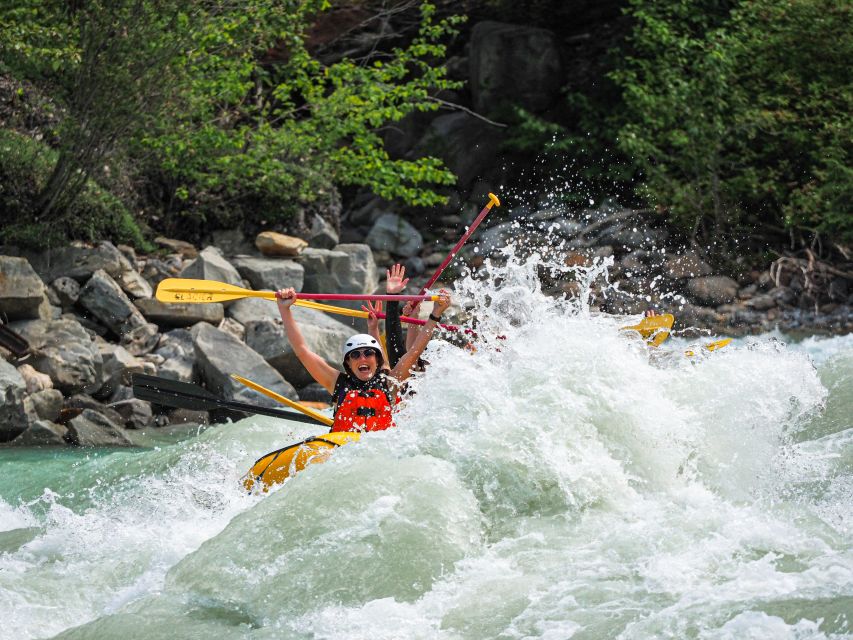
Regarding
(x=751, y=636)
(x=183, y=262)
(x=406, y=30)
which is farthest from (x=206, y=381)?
(x=406, y=30)

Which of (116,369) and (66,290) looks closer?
(116,369)

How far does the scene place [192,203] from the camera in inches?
487

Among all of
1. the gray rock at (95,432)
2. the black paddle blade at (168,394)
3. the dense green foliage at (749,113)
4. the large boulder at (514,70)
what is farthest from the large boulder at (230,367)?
the large boulder at (514,70)

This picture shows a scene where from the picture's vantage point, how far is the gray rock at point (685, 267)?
13.2 meters

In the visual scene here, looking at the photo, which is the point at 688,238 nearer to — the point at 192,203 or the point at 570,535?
the point at 192,203

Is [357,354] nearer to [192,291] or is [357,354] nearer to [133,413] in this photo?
[192,291]

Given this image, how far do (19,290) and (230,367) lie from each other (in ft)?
5.89

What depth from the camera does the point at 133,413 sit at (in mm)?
8727

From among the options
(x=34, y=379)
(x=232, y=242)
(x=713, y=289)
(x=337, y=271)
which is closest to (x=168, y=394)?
(x=34, y=379)

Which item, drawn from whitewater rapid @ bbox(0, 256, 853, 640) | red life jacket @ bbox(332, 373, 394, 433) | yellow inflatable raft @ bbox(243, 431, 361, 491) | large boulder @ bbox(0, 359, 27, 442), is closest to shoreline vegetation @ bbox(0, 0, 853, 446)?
large boulder @ bbox(0, 359, 27, 442)

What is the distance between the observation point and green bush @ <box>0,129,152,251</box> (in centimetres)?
1020

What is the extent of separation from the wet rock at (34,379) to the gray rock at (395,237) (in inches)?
260

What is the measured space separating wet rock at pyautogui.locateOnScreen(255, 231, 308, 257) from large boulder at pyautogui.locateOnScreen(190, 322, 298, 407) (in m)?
2.35

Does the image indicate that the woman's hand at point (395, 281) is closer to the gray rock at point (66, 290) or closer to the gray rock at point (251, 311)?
the gray rock at point (251, 311)
